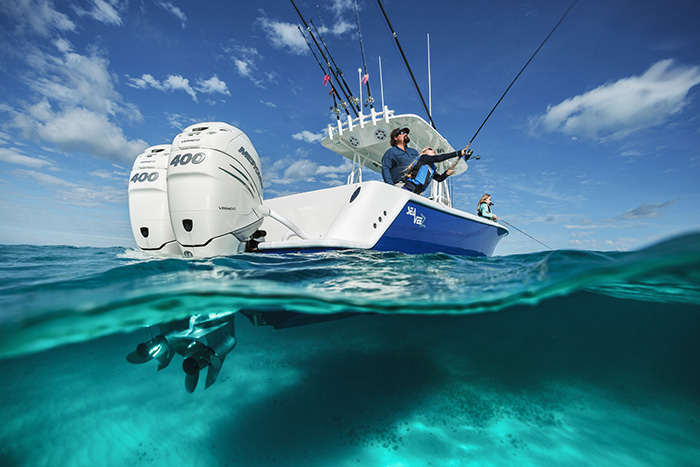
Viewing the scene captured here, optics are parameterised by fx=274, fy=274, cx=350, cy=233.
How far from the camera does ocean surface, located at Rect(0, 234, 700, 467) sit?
78.2 inches

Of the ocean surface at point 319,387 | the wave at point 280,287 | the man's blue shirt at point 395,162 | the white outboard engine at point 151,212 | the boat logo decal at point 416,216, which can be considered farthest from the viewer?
the man's blue shirt at point 395,162

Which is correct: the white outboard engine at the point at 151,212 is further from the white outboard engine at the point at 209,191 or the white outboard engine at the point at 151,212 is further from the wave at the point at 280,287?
the wave at the point at 280,287

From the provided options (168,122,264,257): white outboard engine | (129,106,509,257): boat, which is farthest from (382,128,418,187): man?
(168,122,264,257): white outboard engine

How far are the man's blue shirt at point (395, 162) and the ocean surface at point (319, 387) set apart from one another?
1.74 metres

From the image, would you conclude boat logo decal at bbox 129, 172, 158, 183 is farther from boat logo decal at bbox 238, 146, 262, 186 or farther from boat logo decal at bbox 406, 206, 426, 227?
boat logo decal at bbox 406, 206, 426, 227

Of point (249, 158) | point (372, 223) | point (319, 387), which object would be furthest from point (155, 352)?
point (372, 223)

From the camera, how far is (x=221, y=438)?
2254mm

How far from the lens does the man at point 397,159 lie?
15.5 feet

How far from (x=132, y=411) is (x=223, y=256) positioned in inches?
68.0

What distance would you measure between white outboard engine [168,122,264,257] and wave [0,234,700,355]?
26 cm

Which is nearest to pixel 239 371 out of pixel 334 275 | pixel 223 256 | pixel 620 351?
pixel 223 256

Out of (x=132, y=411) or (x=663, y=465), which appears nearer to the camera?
(x=663, y=465)

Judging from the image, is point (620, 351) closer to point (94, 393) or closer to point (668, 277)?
point (668, 277)

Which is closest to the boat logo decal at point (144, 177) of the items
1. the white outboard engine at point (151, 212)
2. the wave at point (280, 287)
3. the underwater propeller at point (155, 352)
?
the white outboard engine at point (151, 212)
